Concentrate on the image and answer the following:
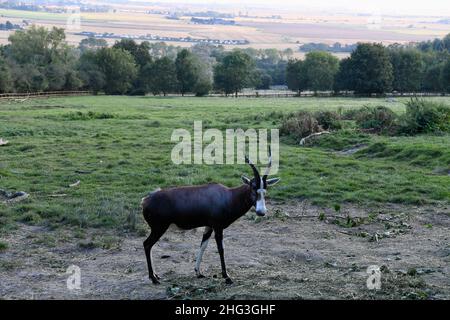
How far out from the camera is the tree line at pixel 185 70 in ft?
261

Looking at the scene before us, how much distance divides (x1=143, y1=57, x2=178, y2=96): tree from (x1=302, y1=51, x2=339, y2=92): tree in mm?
19466

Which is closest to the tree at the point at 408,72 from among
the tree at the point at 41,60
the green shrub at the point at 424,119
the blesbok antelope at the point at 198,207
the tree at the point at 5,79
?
the tree at the point at 41,60

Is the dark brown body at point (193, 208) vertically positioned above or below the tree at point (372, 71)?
below

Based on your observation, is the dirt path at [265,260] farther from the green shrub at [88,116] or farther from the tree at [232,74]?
the tree at [232,74]

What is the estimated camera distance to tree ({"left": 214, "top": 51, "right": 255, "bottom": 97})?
297 ft

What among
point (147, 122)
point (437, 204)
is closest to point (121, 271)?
point (437, 204)

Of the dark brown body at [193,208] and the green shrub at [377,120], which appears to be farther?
the green shrub at [377,120]

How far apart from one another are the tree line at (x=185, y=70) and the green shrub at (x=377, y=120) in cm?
5022

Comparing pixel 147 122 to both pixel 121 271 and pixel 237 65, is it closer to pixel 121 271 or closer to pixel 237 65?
pixel 121 271

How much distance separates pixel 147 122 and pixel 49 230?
919 inches

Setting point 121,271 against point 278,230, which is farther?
point 278,230

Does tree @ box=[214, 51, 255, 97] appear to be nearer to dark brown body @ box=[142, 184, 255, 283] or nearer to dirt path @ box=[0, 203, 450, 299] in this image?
dirt path @ box=[0, 203, 450, 299]

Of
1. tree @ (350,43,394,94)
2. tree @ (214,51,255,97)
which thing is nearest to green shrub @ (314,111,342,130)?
tree @ (350,43,394,94)
